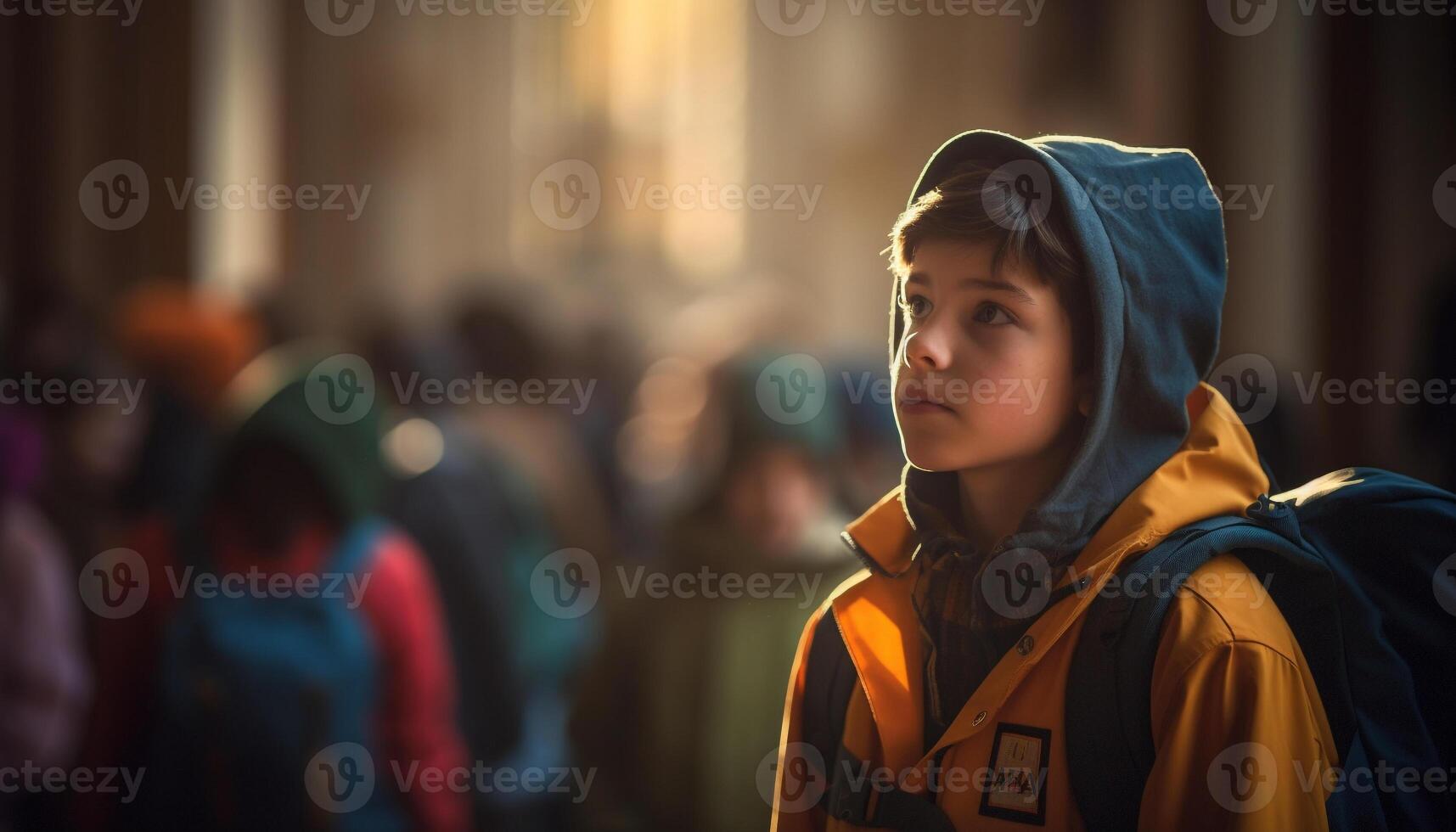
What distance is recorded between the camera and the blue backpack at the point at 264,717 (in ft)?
8.51

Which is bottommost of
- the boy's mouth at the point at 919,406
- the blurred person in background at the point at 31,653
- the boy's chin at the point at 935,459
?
the blurred person in background at the point at 31,653

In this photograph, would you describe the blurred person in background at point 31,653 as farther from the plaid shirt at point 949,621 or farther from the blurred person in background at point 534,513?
the plaid shirt at point 949,621

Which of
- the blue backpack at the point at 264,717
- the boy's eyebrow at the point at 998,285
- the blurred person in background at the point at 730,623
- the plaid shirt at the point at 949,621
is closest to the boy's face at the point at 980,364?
the boy's eyebrow at the point at 998,285

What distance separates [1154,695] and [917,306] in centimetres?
48

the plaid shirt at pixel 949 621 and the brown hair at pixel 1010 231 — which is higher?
the brown hair at pixel 1010 231

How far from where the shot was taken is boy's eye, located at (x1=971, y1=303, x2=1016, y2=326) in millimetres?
1345

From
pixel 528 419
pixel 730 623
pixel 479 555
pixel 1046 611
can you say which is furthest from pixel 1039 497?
pixel 528 419

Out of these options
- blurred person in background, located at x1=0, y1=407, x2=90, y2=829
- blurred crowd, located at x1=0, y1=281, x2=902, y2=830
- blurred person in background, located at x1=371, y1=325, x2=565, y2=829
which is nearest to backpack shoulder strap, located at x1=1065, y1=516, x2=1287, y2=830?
blurred crowd, located at x1=0, y1=281, x2=902, y2=830

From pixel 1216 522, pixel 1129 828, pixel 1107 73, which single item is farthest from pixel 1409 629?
pixel 1107 73

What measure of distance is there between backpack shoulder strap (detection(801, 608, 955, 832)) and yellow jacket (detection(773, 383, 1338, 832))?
14mm

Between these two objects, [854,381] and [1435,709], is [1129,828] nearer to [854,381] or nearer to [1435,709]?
[1435,709]

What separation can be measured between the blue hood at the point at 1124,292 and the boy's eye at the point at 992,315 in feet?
0.30

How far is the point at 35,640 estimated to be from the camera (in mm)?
3270

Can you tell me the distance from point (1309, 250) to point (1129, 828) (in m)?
5.20
